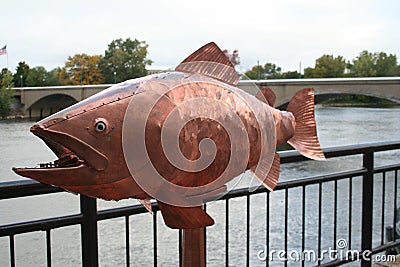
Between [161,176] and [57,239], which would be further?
[57,239]

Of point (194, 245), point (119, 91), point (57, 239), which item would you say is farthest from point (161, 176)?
point (57, 239)

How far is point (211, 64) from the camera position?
102 centimetres

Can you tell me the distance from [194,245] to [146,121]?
0.49m

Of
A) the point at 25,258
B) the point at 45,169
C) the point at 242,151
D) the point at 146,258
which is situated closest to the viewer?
the point at 45,169

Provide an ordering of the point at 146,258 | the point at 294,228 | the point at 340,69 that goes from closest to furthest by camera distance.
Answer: the point at 146,258, the point at 294,228, the point at 340,69

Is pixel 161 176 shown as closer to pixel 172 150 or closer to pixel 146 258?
pixel 172 150

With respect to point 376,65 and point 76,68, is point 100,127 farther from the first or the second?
point 376,65

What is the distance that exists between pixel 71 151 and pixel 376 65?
25.8 metres

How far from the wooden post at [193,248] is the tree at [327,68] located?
2207 centimetres

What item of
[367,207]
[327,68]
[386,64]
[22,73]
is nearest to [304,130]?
[367,207]

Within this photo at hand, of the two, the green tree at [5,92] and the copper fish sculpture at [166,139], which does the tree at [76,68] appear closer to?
the green tree at [5,92]

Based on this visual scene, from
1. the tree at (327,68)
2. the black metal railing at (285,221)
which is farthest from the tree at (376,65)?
the black metal railing at (285,221)

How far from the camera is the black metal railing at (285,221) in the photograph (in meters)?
1.46

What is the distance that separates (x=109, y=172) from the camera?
77cm
